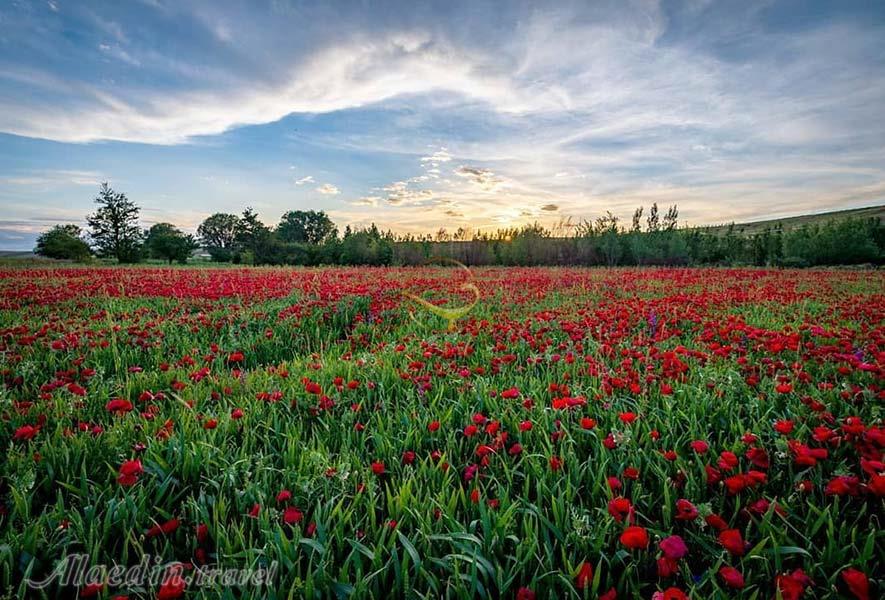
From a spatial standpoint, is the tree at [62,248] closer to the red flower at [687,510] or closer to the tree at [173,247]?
the tree at [173,247]

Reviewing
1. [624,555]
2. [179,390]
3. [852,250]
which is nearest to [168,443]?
[179,390]

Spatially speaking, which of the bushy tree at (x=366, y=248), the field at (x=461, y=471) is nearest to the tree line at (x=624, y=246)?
the bushy tree at (x=366, y=248)

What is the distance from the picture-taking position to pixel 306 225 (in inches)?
3248

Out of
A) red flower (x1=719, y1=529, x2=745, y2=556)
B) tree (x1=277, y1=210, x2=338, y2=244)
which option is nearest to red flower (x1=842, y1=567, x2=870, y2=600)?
red flower (x1=719, y1=529, x2=745, y2=556)

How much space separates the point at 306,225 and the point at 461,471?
3421 inches

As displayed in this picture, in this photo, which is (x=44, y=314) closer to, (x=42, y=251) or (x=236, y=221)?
(x=42, y=251)

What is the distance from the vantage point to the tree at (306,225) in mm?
80438

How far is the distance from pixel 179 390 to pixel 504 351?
2.87m

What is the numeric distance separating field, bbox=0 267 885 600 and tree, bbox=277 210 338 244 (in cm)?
8122

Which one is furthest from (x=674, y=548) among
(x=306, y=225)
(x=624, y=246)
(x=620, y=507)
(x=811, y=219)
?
(x=811, y=219)

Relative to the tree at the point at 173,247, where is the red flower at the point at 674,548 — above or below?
below

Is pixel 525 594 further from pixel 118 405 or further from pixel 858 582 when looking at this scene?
pixel 118 405

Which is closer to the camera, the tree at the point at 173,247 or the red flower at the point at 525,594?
the red flower at the point at 525,594

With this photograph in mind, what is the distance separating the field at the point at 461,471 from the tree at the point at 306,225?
81.2 m
